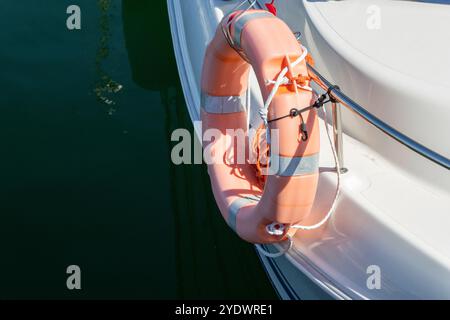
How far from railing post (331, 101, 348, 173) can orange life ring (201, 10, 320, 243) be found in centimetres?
18

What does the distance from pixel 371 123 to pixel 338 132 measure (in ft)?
0.50

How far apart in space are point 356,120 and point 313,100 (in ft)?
1.62

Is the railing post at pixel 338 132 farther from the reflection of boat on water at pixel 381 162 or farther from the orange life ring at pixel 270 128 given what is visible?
the orange life ring at pixel 270 128

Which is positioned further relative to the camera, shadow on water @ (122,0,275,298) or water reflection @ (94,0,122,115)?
water reflection @ (94,0,122,115)

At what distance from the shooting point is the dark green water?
135 inches

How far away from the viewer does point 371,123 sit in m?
2.21

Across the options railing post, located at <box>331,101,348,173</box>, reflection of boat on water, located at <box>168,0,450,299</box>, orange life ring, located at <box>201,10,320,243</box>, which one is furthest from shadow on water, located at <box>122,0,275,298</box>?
railing post, located at <box>331,101,348,173</box>

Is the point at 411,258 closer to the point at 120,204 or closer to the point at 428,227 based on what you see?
the point at 428,227

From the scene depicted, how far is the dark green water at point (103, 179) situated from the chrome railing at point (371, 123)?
4.19 ft

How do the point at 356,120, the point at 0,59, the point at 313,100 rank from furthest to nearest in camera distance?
the point at 0,59
the point at 356,120
the point at 313,100

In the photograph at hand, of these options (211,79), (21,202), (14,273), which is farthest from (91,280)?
(211,79)

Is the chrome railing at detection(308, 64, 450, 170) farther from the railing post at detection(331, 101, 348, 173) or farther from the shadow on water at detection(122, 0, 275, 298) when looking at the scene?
the shadow on water at detection(122, 0, 275, 298)

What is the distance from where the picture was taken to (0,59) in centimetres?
513

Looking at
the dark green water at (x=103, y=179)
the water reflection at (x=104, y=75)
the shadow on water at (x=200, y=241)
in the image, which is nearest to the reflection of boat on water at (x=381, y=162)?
the shadow on water at (x=200, y=241)
